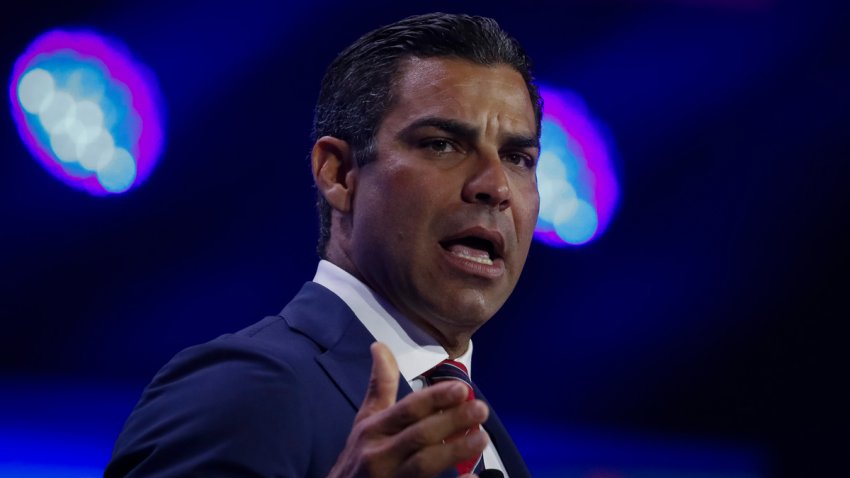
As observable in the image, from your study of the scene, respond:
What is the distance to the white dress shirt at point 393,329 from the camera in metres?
1.73

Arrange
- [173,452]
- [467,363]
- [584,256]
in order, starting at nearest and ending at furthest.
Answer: [173,452], [467,363], [584,256]

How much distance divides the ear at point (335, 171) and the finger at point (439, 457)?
774mm

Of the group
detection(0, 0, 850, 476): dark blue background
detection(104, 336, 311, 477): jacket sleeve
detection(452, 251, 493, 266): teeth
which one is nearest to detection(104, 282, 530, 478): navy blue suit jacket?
detection(104, 336, 311, 477): jacket sleeve

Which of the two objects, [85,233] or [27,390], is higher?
[85,233]

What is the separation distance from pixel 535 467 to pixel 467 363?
5.67 feet

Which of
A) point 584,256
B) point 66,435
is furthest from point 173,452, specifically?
point 584,256

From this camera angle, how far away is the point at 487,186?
175 cm

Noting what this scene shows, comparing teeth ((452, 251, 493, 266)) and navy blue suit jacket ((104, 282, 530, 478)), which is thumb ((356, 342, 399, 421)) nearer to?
navy blue suit jacket ((104, 282, 530, 478))

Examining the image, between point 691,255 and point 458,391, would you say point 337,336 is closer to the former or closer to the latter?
point 458,391

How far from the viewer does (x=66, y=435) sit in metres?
3.07

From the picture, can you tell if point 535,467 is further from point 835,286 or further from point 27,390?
point 27,390

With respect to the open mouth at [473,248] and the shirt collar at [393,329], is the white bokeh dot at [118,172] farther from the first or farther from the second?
the open mouth at [473,248]

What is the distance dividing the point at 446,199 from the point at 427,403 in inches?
26.0

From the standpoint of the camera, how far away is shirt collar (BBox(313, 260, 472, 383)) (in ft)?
5.67
